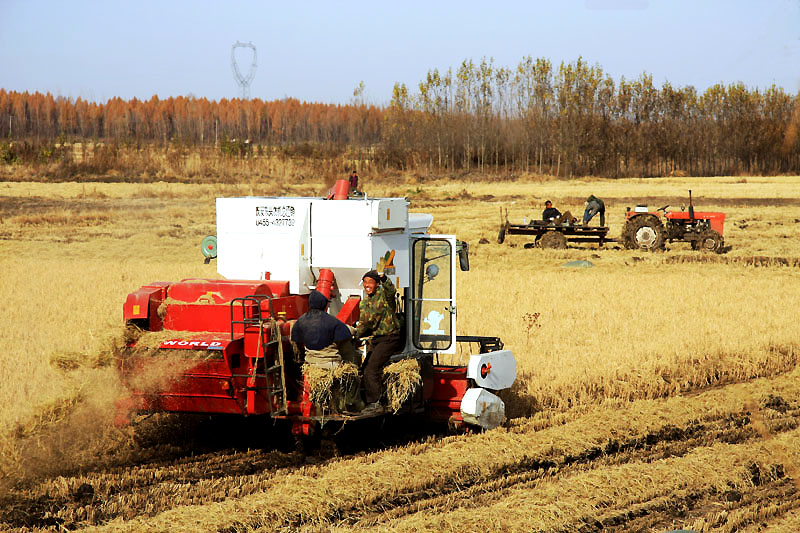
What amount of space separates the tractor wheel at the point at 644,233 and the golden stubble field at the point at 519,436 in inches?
223

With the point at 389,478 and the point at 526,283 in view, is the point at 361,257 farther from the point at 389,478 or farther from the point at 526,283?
the point at 526,283

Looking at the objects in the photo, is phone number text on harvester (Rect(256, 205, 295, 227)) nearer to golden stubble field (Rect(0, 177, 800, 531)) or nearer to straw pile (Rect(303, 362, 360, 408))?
straw pile (Rect(303, 362, 360, 408))

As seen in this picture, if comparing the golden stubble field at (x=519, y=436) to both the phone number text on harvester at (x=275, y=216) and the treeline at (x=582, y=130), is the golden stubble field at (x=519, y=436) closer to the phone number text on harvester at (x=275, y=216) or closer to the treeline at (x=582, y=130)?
the phone number text on harvester at (x=275, y=216)

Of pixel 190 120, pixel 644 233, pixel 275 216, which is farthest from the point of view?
pixel 190 120

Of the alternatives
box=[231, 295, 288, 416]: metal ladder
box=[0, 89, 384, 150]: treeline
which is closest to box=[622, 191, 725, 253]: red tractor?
box=[231, 295, 288, 416]: metal ladder

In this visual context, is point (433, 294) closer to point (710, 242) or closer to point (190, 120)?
point (710, 242)

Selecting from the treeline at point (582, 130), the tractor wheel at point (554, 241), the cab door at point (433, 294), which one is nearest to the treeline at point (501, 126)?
the treeline at point (582, 130)

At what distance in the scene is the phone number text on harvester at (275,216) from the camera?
10.1 m

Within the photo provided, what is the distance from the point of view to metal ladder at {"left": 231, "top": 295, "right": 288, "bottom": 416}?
8969mm

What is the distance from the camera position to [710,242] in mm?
29734

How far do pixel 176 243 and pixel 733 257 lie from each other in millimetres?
17319

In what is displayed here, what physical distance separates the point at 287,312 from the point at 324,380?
108 centimetres

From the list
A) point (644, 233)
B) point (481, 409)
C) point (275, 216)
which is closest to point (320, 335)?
point (275, 216)

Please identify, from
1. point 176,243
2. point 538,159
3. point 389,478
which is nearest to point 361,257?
point 389,478
